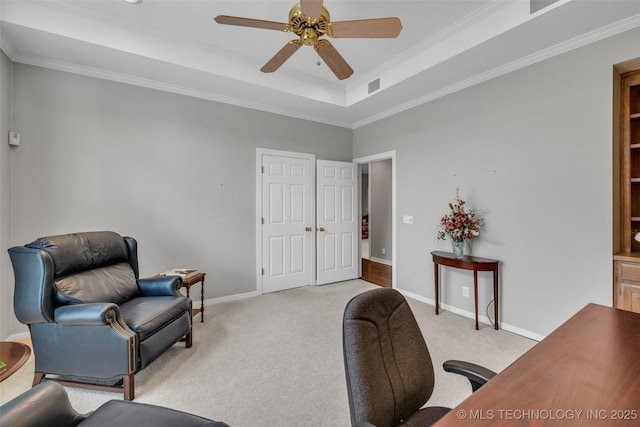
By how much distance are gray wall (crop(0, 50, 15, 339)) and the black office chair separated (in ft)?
11.3

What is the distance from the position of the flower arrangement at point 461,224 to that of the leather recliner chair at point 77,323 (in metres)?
2.92

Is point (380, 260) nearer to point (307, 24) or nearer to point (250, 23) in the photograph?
point (307, 24)

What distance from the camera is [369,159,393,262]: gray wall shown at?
6379 millimetres

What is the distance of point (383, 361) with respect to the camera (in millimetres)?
979

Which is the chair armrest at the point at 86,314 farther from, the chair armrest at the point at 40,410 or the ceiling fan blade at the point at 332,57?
the ceiling fan blade at the point at 332,57

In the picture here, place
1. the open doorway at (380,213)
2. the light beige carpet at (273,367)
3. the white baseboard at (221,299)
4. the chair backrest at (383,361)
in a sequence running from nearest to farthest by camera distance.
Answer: the chair backrest at (383,361) < the light beige carpet at (273,367) < the white baseboard at (221,299) < the open doorway at (380,213)

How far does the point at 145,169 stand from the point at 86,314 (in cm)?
198

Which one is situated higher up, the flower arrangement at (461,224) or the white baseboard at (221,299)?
the flower arrangement at (461,224)

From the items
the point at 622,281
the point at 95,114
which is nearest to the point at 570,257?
the point at 622,281

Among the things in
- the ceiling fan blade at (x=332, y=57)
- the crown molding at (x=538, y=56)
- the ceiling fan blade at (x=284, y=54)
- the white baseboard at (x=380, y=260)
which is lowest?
the white baseboard at (x=380, y=260)

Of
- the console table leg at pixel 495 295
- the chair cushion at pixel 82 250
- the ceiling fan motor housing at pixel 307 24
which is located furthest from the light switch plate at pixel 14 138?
the console table leg at pixel 495 295

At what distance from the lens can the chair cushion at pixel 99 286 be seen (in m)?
2.00

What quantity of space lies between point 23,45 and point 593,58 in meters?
5.12

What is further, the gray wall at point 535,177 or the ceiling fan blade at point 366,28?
the gray wall at point 535,177
